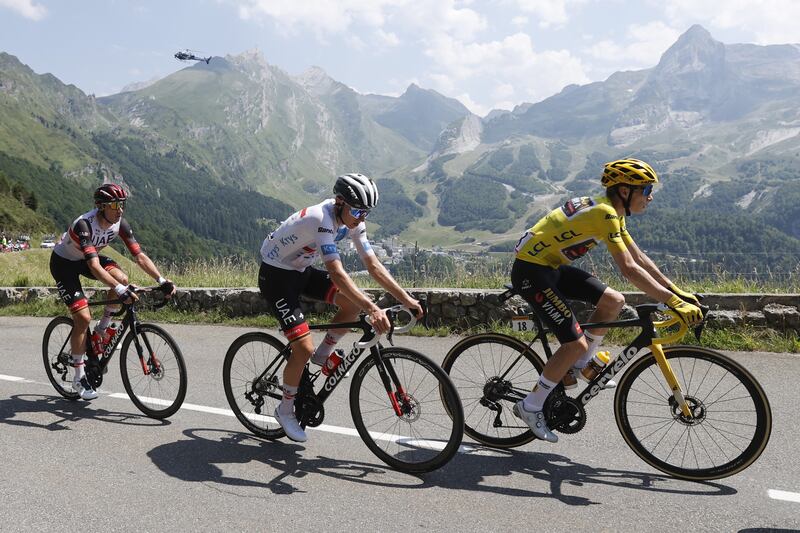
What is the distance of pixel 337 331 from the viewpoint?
502cm

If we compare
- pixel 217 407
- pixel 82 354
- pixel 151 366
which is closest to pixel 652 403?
pixel 217 407

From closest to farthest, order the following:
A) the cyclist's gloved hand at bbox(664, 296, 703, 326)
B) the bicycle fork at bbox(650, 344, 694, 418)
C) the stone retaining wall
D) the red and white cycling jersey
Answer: the cyclist's gloved hand at bbox(664, 296, 703, 326) → the bicycle fork at bbox(650, 344, 694, 418) → the red and white cycling jersey → the stone retaining wall

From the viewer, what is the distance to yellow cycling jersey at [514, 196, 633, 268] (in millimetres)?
4422

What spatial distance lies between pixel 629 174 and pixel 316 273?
270 centimetres

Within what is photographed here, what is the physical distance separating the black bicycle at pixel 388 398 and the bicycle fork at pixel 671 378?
148cm

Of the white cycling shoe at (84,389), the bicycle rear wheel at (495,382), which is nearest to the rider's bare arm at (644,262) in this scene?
the bicycle rear wheel at (495,382)

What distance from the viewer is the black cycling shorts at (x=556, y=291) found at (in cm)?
463

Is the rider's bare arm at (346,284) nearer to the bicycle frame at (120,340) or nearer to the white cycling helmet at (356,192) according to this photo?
the white cycling helmet at (356,192)

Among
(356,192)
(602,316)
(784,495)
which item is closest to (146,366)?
(356,192)

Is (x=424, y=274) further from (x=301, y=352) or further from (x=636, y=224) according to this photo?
(x=636, y=224)

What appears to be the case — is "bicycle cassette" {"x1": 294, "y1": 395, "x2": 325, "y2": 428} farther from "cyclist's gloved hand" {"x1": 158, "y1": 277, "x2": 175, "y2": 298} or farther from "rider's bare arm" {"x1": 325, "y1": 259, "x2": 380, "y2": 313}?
"cyclist's gloved hand" {"x1": 158, "y1": 277, "x2": 175, "y2": 298}

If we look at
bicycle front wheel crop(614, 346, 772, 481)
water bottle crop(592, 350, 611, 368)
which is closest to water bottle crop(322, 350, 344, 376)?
water bottle crop(592, 350, 611, 368)

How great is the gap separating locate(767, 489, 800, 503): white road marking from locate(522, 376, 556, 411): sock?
1550mm

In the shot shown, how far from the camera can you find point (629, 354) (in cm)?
453
